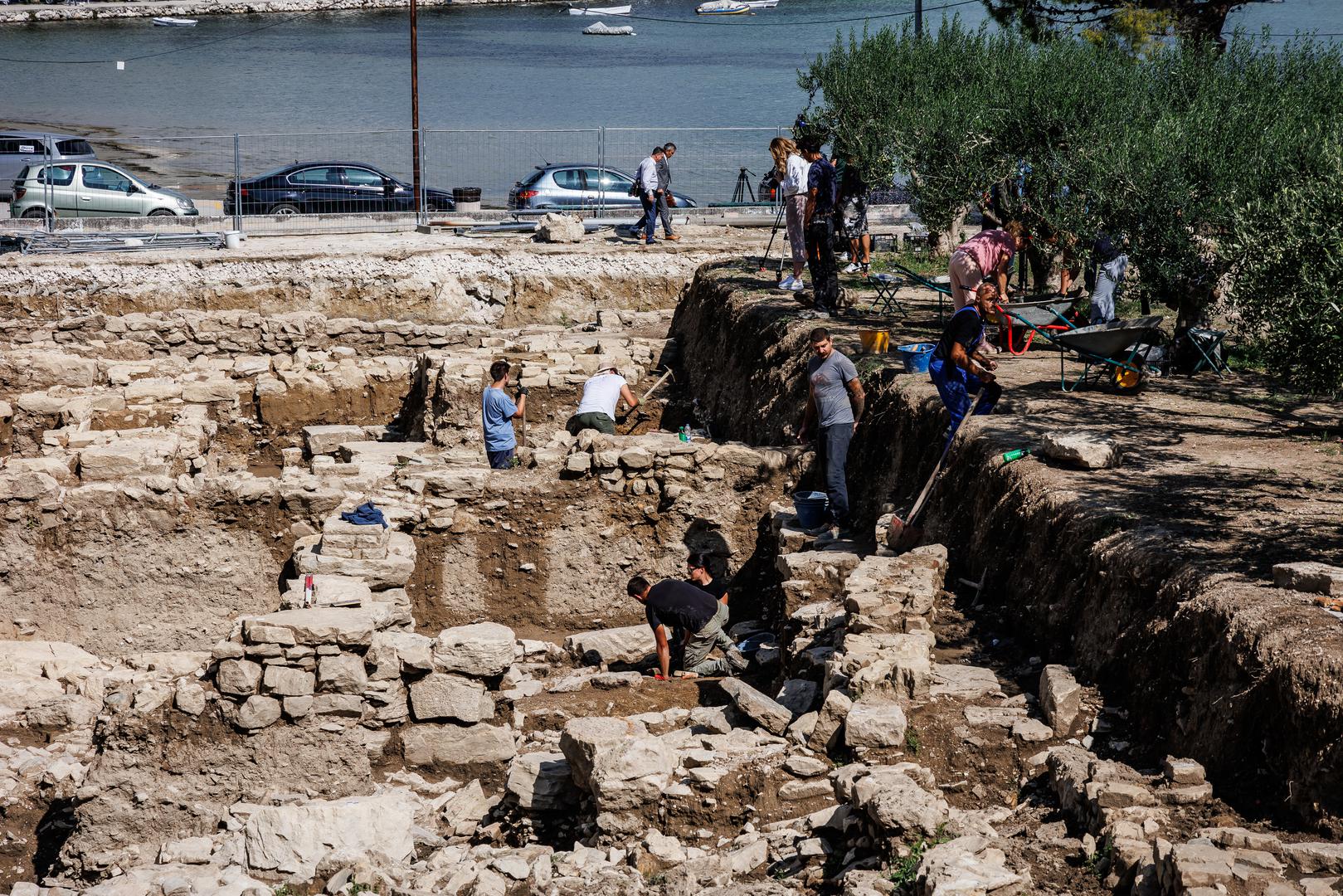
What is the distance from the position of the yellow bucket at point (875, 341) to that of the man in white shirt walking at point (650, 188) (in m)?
9.30

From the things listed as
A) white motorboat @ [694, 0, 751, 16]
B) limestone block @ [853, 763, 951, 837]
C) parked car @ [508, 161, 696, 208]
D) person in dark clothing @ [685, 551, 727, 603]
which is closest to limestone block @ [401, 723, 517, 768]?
person in dark clothing @ [685, 551, 727, 603]

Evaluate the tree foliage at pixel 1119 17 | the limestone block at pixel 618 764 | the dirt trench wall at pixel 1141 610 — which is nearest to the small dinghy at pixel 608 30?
the tree foliage at pixel 1119 17

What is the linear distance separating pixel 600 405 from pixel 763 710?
7039 mm

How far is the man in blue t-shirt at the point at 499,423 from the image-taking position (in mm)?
13844

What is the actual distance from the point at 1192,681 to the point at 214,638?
8.77 metres

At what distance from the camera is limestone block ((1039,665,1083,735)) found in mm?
7938

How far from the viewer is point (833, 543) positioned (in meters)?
11.8

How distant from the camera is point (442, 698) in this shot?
957 cm

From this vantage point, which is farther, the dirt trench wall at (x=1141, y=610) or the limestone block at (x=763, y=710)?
the limestone block at (x=763, y=710)

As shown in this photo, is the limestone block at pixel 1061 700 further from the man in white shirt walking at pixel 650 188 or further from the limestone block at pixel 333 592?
the man in white shirt walking at pixel 650 188

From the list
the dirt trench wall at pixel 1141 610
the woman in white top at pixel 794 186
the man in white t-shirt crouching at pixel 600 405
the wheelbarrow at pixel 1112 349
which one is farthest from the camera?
the woman in white top at pixel 794 186

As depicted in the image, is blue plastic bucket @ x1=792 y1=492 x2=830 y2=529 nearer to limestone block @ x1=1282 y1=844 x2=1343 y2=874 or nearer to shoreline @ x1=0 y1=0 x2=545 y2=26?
limestone block @ x1=1282 y1=844 x2=1343 y2=874

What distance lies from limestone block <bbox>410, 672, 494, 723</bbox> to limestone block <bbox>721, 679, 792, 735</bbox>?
6.49 feet

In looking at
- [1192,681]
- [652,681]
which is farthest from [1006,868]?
[652,681]
